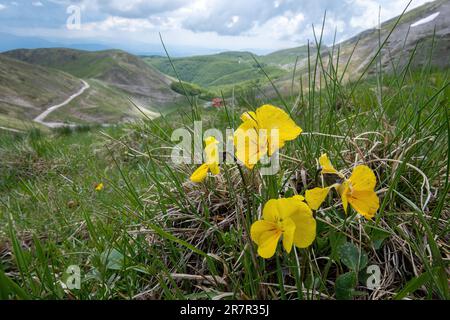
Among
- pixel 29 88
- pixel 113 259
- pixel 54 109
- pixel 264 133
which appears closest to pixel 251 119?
pixel 264 133

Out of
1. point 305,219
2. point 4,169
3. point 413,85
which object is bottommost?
point 4,169

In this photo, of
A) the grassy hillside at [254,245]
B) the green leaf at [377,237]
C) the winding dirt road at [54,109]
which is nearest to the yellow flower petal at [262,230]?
the grassy hillside at [254,245]

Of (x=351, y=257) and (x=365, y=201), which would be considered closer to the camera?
(x=365, y=201)

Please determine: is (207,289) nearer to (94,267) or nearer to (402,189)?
(94,267)

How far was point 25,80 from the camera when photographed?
85.4m

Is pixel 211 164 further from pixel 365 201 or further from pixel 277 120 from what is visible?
pixel 365 201

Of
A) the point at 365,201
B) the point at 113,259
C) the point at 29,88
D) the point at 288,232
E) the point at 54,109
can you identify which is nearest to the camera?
the point at 288,232

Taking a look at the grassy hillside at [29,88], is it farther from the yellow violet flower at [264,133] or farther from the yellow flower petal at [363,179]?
the yellow flower petal at [363,179]

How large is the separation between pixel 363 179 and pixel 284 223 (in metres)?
0.29

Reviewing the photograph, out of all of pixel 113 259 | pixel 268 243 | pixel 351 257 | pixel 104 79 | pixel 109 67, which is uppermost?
pixel 109 67

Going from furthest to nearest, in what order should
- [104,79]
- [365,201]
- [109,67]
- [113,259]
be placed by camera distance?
[109,67]
[104,79]
[113,259]
[365,201]

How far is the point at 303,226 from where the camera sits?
927mm
